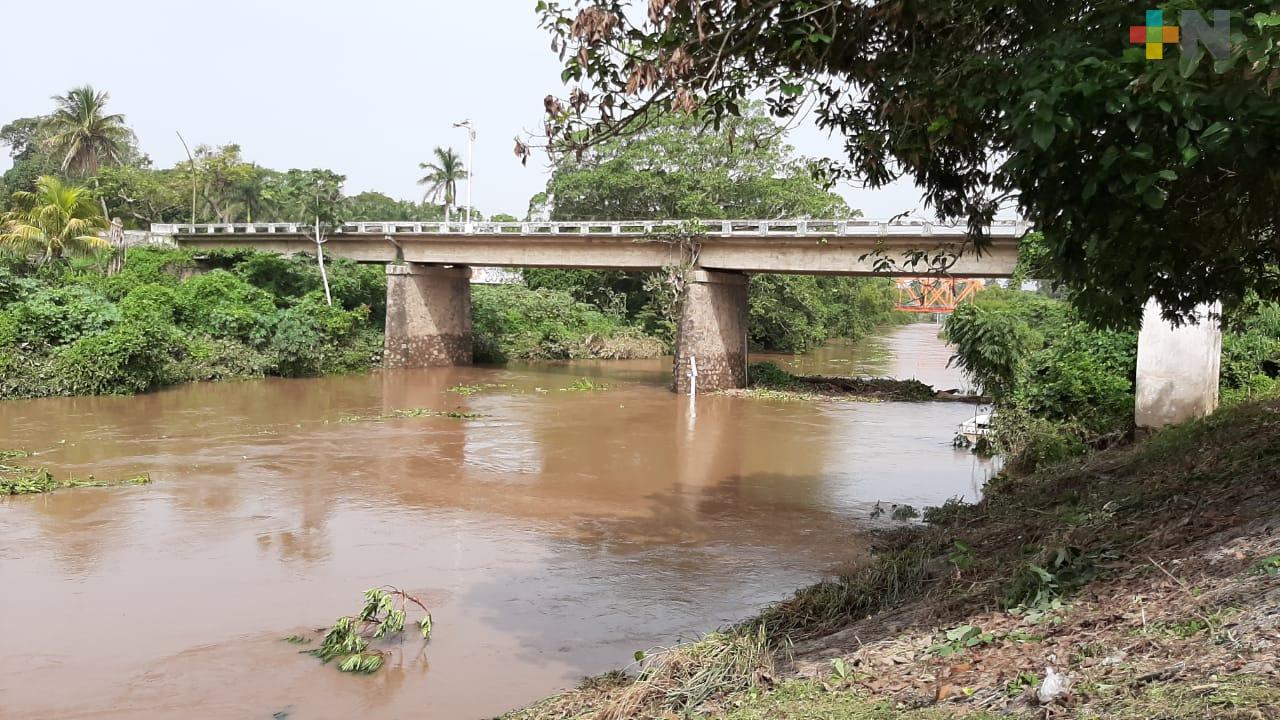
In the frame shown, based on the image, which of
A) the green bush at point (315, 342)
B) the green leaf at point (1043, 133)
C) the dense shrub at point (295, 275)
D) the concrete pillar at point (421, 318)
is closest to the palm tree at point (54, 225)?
the dense shrub at point (295, 275)

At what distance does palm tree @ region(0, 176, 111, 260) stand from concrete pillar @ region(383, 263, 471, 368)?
9.14 meters

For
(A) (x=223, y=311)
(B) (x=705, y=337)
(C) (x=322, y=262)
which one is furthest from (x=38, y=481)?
(C) (x=322, y=262)

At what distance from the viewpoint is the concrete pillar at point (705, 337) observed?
26609mm

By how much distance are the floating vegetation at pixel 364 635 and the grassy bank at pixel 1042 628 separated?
1.80 m

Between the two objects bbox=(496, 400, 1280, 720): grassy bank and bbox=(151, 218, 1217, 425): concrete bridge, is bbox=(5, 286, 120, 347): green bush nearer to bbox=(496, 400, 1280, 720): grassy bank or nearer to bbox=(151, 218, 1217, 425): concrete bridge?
bbox=(151, 218, 1217, 425): concrete bridge

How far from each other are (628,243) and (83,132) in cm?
2739

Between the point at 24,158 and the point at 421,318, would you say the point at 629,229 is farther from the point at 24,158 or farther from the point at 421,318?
the point at 24,158

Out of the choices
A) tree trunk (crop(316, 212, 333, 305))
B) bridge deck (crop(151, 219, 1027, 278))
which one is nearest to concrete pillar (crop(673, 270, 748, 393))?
bridge deck (crop(151, 219, 1027, 278))

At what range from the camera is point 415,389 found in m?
27.1

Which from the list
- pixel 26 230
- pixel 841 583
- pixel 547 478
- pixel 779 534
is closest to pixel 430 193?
pixel 26 230

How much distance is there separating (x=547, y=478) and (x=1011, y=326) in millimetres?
8220

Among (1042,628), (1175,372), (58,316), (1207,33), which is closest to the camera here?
(1207,33)

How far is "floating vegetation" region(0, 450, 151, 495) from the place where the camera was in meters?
12.7

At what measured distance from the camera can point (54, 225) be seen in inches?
1166
